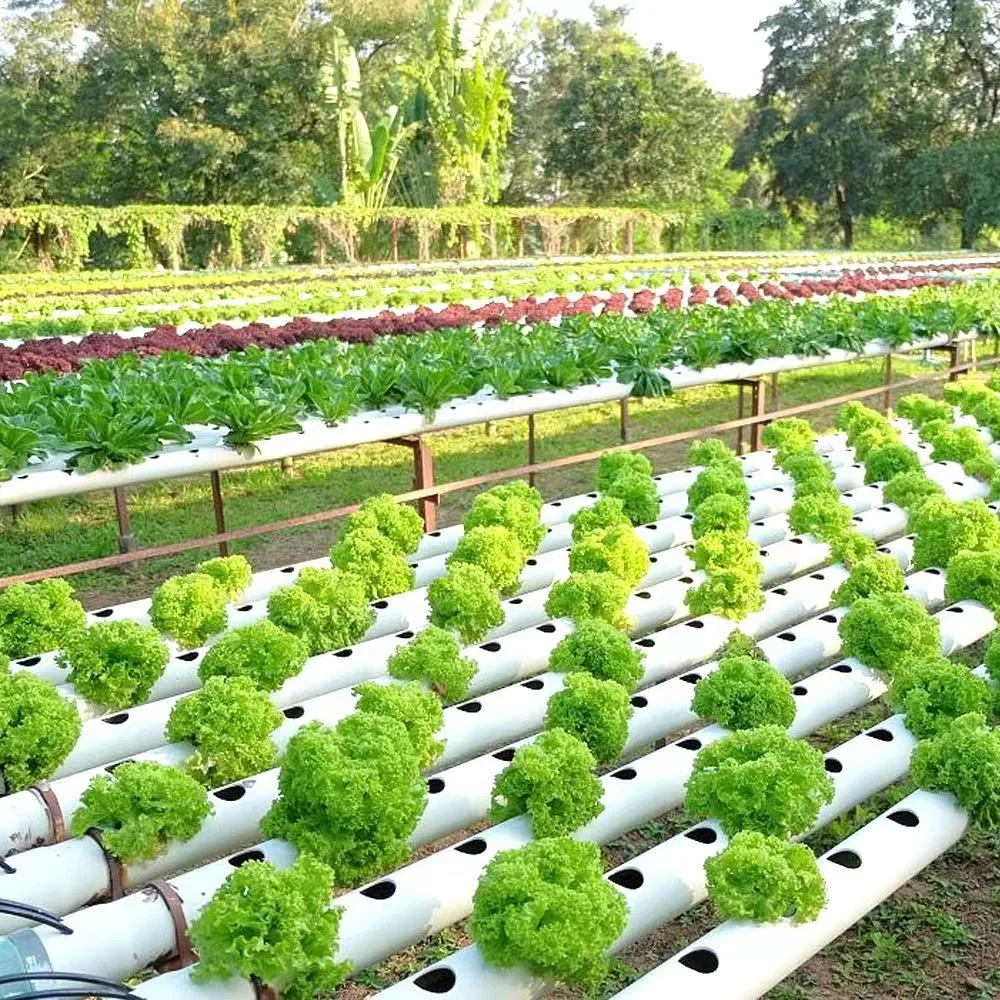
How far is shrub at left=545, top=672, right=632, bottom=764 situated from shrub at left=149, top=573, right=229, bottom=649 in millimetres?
1880

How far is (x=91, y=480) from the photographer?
625 centimetres

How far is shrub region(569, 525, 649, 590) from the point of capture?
6070 mm

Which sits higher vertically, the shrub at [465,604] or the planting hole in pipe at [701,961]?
the shrub at [465,604]

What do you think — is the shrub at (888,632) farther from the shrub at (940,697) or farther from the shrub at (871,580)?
the shrub at (871,580)

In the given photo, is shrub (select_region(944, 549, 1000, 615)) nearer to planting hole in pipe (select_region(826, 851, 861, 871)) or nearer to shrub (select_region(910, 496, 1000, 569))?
shrub (select_region(910, 496, 1000, 569))

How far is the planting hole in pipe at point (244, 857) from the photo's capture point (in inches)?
143

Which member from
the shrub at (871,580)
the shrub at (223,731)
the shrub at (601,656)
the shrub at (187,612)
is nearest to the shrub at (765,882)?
the shrub at (601,656)

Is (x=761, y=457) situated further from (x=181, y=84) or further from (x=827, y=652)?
(x=181, y=84)

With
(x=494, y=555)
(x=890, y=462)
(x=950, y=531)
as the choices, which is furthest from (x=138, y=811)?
(x=890, y=462)

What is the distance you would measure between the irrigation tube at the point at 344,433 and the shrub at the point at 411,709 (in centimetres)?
265

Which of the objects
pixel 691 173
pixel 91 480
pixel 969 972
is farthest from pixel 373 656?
pixel 691 173

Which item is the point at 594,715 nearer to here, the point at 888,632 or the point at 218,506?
the point at 888,632

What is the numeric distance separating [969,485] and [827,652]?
3312 mm

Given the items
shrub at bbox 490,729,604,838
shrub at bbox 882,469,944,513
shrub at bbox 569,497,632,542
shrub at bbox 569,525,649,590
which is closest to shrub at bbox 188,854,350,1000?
shrub at bbox 490,729,604,838
